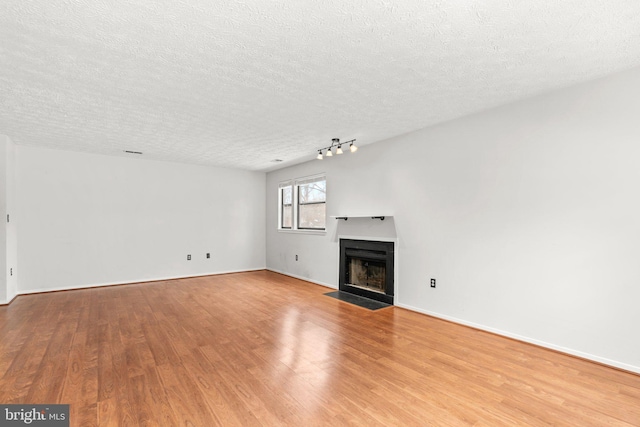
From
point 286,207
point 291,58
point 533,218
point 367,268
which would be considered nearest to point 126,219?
point 286,207

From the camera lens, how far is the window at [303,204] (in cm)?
596

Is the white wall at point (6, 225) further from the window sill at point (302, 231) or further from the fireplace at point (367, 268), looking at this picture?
the fireplace at point (367, 268)

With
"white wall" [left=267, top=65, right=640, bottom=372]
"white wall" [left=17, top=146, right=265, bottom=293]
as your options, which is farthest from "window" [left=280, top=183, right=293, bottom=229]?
"white wall" [left=267, top=65, right=640, bottom=372]

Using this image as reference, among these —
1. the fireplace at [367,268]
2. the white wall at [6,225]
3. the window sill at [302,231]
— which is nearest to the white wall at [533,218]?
the fireplace at [367,268]

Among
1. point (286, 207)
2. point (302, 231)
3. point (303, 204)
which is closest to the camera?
point (302, 231)

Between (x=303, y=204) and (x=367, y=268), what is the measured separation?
2.21 metres

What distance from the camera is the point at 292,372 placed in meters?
2.39

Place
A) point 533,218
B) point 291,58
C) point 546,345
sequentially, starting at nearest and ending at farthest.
A: 1. point 291,58
2. point 546,345
3. point 533,218

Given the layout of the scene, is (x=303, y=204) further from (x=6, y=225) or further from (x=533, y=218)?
(x=6, y=225)

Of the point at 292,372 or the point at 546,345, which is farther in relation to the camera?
the point at 546,345

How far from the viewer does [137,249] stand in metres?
5.83

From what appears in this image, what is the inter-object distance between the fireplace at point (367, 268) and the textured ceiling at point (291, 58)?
1.87m

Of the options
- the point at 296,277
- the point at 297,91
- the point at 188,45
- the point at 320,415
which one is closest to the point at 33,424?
the point at 320,415

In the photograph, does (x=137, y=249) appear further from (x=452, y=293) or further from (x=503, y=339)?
(x=503, y=339)
